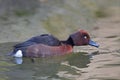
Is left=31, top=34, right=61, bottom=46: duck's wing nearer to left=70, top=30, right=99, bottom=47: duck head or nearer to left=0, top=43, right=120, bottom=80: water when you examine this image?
left=0, top=43, right=120, bottom=80: water

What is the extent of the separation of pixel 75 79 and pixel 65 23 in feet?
18.1

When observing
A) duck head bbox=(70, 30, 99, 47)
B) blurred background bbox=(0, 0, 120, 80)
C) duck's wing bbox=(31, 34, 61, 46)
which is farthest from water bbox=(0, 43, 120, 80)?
duck's wing bbox=(31, 34, 61, 46)

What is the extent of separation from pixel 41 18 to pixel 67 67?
4094 mm

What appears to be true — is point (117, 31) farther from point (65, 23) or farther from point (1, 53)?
point (1, 53)

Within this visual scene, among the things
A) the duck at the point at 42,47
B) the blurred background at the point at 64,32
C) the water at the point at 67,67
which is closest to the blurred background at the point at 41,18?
the blurred background at the point at 64,32

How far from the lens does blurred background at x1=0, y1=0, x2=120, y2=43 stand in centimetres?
1388

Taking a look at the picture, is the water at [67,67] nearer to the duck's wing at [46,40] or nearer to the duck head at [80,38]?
the duck head at [80,38]

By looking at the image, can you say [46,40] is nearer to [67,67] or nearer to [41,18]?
[67,67]

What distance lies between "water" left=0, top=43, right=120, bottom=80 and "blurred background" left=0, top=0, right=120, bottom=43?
1450 millimetres

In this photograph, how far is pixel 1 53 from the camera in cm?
1194

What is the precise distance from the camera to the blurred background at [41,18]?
13883mm

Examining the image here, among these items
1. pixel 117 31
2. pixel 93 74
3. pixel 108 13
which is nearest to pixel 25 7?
pixel 117 31

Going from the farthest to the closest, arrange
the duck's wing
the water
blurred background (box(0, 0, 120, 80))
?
the duck's wing, blurred background (box(0, 0, 120, 80)), the water

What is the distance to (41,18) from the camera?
1455 cm
